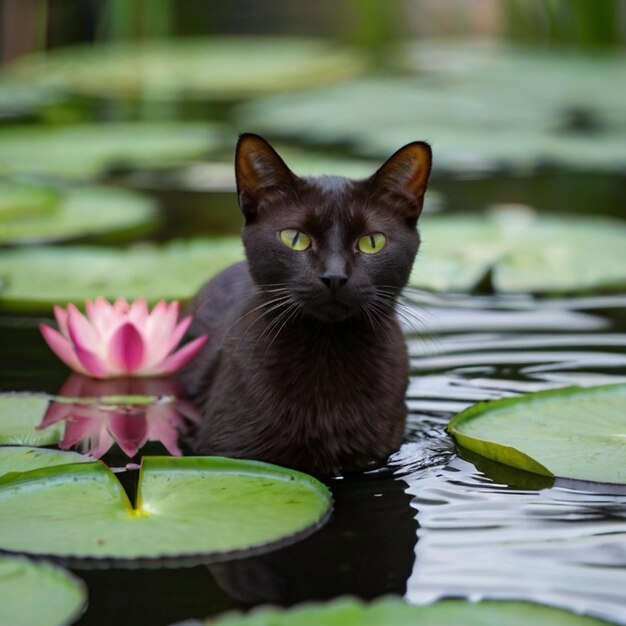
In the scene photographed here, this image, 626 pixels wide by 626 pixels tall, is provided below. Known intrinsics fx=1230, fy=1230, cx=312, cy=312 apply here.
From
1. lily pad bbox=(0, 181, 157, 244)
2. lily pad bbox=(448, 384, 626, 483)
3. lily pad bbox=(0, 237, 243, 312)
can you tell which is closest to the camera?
lily pad bbox=(448, 384, 626, 483)

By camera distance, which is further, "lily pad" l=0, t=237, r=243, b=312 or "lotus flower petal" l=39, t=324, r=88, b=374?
"lily pad" l=0, t=237, r=243, b=312

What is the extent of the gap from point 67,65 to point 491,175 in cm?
399

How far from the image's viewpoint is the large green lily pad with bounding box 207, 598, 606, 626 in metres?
1.68

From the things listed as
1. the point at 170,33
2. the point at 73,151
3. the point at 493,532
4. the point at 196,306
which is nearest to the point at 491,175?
the point at 73,151

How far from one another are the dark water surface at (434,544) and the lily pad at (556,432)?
4cm

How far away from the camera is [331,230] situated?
2.57 m

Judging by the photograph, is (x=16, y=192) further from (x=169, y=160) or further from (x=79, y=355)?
(x=79, y=355)

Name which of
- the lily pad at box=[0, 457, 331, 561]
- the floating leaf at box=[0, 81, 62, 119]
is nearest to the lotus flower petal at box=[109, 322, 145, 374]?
the lily pad at box=[0, 457, 331, 561]

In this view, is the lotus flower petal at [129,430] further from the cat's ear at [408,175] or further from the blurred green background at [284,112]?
the blurred green background at [284,112]

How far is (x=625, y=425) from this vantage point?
2.71m

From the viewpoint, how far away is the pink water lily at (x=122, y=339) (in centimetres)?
310

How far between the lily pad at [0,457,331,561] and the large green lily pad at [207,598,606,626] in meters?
0.39

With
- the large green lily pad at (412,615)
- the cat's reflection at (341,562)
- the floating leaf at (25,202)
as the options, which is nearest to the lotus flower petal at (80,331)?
the cat's reflection at (341,562)

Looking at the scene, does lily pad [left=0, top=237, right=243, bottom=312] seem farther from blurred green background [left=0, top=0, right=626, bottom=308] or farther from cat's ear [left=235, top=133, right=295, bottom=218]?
cat's ear [left=235, top=133, right=295, bottom=218]
